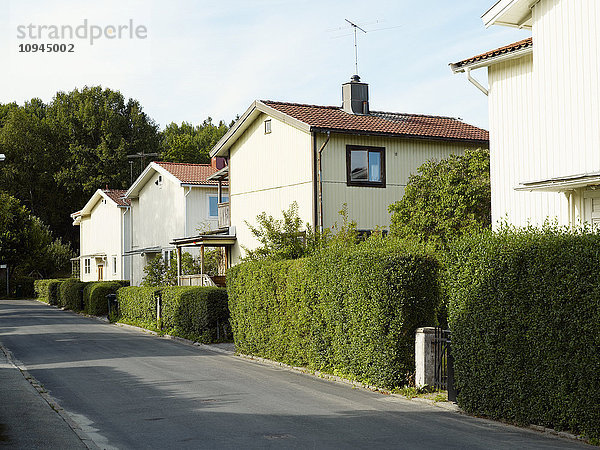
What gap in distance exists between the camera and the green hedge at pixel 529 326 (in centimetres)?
961

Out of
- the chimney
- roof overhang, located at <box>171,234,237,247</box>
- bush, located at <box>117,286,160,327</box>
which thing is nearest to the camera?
bush, located at <box>117,286,160,327</box>

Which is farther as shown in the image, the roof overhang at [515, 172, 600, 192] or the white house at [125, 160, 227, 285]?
the white house at [125, 160, 227, 285]

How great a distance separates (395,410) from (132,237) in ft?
141

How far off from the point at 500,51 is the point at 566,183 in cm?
522

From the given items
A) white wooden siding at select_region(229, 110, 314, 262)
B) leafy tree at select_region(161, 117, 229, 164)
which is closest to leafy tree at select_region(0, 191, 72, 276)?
leafy tree at select_region(161, 117, 229, 164)

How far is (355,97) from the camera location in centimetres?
3247

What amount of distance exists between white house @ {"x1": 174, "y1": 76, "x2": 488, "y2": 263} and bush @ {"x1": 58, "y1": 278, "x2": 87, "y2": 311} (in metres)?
15.5

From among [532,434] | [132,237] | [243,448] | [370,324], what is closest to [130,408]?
[243,448]

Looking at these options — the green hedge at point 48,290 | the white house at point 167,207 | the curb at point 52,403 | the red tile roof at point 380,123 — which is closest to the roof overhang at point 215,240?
the white house at point 167,207

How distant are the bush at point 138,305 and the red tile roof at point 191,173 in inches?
368

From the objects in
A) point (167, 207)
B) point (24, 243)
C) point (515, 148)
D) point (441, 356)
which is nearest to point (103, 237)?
point (24, 243)

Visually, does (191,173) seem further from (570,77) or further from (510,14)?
(570,77)

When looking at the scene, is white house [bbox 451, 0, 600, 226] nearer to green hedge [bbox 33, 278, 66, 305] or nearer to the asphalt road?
the asphalt road

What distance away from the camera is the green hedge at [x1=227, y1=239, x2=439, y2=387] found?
14.2 meters
